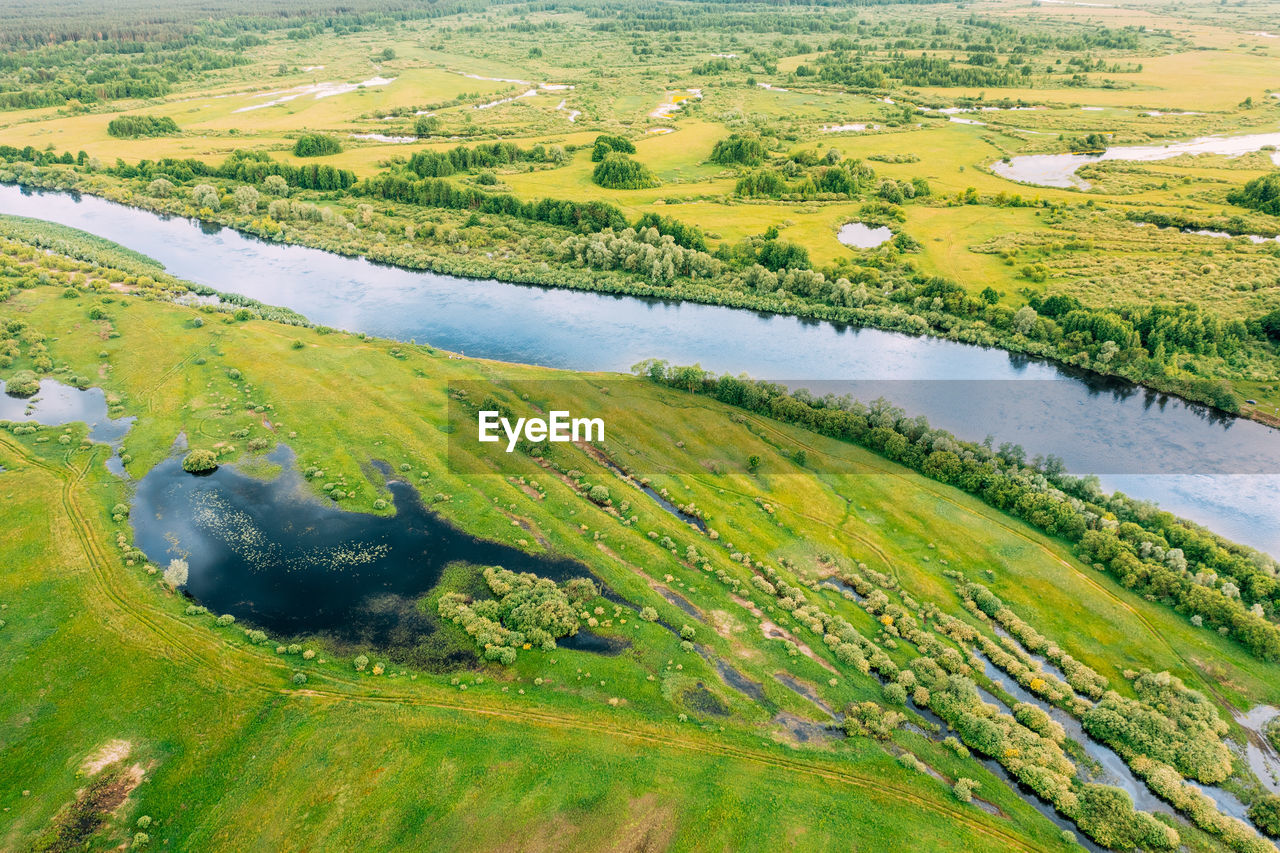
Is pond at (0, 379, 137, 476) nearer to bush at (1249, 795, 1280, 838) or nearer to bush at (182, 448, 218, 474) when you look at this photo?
bush at (182, 448, 218, 474)

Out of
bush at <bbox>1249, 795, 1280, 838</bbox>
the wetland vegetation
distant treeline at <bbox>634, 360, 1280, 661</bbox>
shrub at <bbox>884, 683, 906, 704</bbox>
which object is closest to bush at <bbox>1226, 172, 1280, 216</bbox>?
the wetland vegetation

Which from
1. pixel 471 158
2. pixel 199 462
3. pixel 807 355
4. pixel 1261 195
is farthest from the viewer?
Answer: pixel 471 158

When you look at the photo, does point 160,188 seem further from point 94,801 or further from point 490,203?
point 94,801

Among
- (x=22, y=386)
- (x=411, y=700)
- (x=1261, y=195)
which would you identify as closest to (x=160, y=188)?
(x=22, y=386)

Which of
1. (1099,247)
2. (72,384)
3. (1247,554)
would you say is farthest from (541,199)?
(1247,554)

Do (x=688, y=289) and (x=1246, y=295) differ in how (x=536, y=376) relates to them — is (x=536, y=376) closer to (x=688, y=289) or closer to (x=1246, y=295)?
(x=688, y=289)
